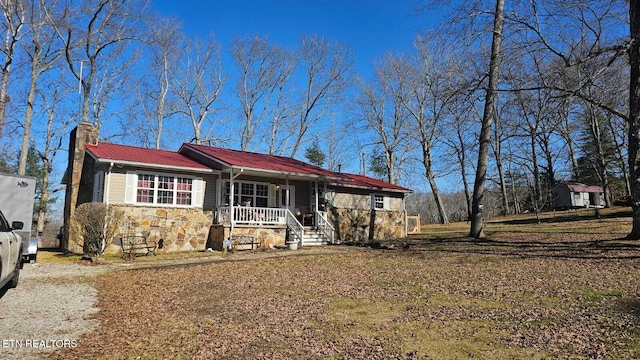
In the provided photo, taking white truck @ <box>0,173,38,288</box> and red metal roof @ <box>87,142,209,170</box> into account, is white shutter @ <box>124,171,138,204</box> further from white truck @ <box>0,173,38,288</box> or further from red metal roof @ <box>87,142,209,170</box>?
white truck @ <box>0,173,38,288</box>

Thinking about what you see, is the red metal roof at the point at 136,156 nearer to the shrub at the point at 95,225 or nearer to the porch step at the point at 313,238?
the shrub at the point at 95,225

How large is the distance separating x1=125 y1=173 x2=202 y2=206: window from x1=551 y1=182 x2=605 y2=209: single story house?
32.6 meters

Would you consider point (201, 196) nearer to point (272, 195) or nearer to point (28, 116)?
point (272, 195)

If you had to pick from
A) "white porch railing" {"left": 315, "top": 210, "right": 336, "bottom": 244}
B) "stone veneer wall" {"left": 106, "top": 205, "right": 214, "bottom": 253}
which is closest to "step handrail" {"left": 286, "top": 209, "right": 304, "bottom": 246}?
"white porch railing" {"left": 315, "top": 210, "right": 336, "bottom": 244}

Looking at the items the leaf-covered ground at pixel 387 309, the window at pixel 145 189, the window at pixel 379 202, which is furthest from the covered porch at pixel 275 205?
the leaf-covered ground at pixel 387 309

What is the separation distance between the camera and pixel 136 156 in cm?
1580

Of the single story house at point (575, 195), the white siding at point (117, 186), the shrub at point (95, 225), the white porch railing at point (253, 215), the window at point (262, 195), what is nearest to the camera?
the shrub at point (95, 225)

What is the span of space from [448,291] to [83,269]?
9.70m

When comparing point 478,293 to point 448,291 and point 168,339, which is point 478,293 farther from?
point 168,339

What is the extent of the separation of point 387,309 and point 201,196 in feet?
39.7

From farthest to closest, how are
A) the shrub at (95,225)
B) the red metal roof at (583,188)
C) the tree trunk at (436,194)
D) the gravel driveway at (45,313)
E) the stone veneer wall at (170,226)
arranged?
1. the red metal roof at (583,188)
2. the tree trunk at (436,194)
3. the stone veneer wall at (170,226)
4. the shrub at (95,225)
5. the gravel driveway at (45,313)

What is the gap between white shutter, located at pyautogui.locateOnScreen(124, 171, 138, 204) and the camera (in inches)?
585

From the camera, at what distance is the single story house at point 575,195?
3622cm

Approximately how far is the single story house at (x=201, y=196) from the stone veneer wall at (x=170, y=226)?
3 cm
